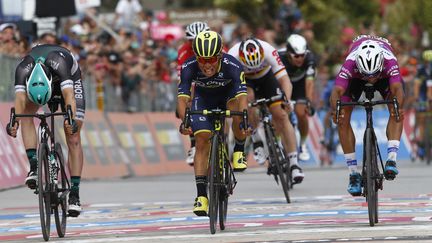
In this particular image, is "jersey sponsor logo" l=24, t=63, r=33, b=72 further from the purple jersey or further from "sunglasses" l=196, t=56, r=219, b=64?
the purple jersey

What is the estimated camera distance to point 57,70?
12.0 metres

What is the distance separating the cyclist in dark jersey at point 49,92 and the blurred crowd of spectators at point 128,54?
596 centimetres

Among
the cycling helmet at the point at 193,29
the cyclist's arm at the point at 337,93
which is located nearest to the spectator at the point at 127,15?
the cycling helmet at the point at 193,29

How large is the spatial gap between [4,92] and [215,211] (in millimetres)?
8307

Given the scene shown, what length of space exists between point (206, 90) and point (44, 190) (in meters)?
1.79

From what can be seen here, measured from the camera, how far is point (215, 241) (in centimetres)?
1080

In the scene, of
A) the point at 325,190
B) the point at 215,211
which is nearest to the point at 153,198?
the point at 325,190

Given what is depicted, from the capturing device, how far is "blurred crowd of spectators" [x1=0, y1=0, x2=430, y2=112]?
74.5 ft

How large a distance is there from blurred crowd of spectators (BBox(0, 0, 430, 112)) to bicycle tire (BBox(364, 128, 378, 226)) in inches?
273

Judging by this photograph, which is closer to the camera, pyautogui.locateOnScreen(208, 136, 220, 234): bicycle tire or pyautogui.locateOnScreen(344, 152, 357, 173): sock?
pyautogui.locateOnScreen(208, 136, 220, 234): bicycle tire

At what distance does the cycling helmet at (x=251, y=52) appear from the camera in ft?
50.5

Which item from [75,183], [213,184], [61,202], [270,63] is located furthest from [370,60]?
[270,63]

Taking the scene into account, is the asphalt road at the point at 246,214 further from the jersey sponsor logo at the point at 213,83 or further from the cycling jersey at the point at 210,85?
the jersey sponsor logo at the point at 213,83

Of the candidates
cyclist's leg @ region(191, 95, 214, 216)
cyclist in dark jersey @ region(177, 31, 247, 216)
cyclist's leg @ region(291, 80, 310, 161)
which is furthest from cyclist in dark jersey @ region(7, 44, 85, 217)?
cyclist's leg @ region(291, 80, 310, 161)
